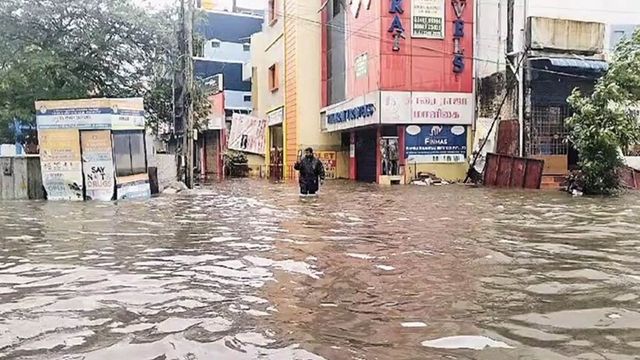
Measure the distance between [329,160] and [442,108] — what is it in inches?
345

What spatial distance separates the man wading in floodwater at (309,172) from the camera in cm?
1730

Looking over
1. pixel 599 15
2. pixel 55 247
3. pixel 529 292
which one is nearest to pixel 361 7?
pixel 599 15

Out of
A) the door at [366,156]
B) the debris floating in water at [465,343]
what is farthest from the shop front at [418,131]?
the debris floating in water at [465,343]

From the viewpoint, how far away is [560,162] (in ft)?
70.5

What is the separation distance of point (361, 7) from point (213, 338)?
2356 cm

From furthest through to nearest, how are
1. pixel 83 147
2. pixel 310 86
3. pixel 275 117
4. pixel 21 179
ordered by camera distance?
1. pixel 275 117
2. pixel 310 86
3. pixel 21 179
4. pixel 83 147

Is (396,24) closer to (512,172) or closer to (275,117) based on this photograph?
(512,172)

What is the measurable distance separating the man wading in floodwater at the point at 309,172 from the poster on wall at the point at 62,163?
18.3 ft

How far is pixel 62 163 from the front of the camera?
16.1 metres

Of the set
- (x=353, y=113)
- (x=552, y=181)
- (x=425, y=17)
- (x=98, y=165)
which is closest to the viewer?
(x=98, y=165)

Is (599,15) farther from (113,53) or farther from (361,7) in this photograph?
(113,53)

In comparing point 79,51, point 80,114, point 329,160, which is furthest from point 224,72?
point 80,114

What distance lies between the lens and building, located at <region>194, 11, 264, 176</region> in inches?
1601

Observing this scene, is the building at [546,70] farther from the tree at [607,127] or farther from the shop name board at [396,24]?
the shop name board at [396,24]
